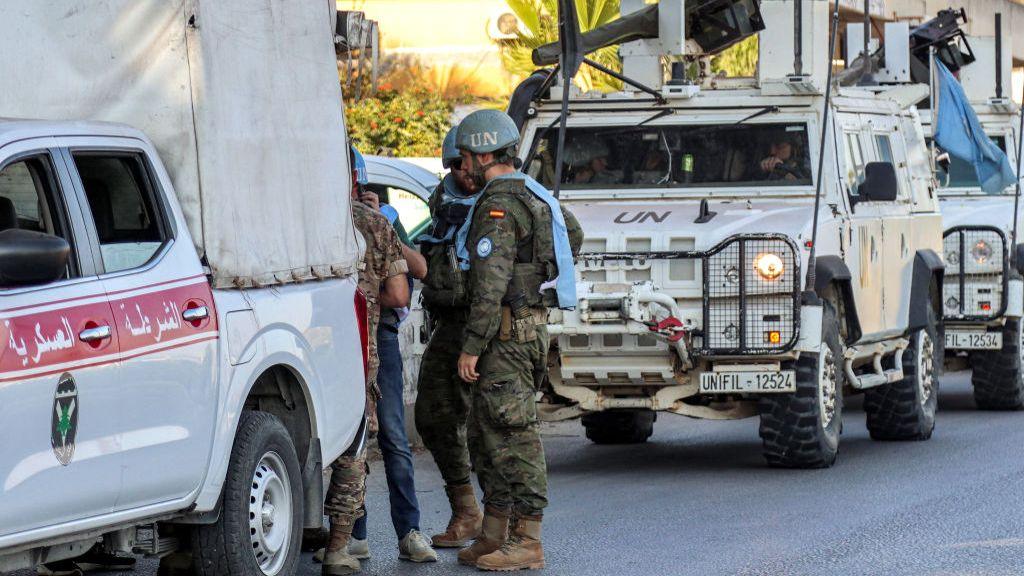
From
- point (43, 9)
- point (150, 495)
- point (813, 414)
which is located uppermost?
point (43, 9)

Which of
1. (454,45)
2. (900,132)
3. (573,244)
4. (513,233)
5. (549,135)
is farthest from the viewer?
(454,45)

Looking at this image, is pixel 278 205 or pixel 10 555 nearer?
pixel 10 555

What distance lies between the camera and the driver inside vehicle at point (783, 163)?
11.6 m

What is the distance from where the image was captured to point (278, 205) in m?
6.94

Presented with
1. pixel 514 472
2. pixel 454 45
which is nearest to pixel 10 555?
A: pixel 514 472

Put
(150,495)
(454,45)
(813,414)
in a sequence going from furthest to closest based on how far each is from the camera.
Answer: (454,45) < (813,414) < (150,495)

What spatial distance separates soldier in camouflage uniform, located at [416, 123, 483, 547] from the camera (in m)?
8.05

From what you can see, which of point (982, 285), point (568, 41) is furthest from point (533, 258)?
point (982, 285)

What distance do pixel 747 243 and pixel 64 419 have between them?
5790 millimetres

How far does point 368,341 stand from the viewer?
25.0 feet

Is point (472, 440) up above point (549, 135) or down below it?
below

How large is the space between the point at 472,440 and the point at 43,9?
8.88 feet

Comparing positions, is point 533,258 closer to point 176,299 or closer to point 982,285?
A: point 176,299

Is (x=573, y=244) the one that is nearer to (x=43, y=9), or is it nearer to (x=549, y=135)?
(x=43, y=9)
